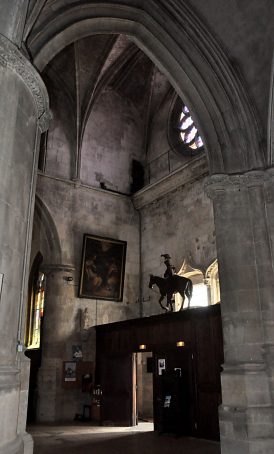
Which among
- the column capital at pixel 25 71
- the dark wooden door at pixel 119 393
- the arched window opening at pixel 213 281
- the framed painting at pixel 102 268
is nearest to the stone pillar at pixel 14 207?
the column capital at pixel 25 71

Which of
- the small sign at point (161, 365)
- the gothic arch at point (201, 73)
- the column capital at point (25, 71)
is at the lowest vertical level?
the small sign at point (161, 365)

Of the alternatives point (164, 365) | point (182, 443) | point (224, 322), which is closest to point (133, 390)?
point (164, 365)

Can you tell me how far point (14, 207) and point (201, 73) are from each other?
526 centimetres

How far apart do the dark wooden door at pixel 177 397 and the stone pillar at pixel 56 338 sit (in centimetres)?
411

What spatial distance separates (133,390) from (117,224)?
21.2 feet

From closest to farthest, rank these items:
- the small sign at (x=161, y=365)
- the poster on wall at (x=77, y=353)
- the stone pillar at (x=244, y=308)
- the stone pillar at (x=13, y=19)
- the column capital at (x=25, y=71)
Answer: the column capital at (x=25, y=71) < the stone pillar at (x=13, y=19) < the stone pillar at (x=244, y=308) < the small sign at (x=161, y=365) < the poster on wall at (x=77, y=353)

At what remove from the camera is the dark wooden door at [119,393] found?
38.9 ft

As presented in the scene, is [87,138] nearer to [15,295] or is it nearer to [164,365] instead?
[164,365]

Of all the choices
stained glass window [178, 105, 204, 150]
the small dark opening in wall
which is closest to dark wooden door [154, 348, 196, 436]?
stained glass window [178, 105, 204, 150]

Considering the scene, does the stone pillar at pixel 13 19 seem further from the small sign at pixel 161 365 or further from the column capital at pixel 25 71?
the small sign at pixel 161 365

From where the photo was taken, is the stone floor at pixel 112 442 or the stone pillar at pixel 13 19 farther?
the stone floor at pixel 112 442

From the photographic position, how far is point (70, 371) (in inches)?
543

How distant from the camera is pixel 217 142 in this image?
860 centimetres

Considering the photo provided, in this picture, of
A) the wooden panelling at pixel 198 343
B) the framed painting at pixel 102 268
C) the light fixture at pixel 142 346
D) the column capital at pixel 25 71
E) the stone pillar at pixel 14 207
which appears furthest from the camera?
the framed painting at pixel 102 268
